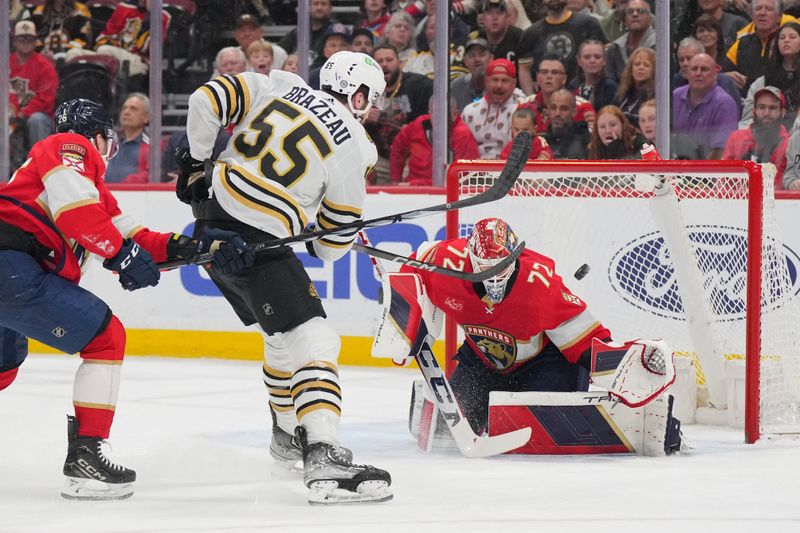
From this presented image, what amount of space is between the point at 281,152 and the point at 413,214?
396 mm

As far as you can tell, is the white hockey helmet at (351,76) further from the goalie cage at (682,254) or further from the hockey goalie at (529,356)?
the goalie cage at (682,254)

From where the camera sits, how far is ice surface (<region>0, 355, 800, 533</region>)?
112 inches

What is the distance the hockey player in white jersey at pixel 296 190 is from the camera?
3125mm

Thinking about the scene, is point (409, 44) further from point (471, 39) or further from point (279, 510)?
point (279, 510)

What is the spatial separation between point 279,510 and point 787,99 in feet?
11.5

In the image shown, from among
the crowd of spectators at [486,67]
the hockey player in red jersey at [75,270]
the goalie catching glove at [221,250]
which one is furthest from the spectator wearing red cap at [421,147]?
the hockey player in red jersey at [75,270]

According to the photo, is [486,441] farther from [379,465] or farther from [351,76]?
[351,76]

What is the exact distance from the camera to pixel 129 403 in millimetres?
→ 4996

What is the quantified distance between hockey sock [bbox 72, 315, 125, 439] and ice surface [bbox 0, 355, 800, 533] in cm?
18

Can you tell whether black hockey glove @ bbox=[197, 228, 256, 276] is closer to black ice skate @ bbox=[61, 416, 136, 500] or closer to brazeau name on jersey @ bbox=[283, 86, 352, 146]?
brazeau name on jersey @ bbox=[283, 86, 352, 146]

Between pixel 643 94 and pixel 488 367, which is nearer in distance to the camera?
pixel 488 367

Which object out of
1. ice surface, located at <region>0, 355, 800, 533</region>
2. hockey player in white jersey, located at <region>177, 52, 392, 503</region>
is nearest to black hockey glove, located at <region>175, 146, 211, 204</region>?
hockey player in white jersey, located at <region>177, 52, 392, 503</region>

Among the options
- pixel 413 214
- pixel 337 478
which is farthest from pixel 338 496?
pixel 413 214

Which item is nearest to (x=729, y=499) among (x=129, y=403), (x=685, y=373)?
(x=685, y=373)
